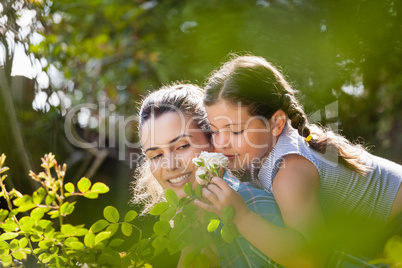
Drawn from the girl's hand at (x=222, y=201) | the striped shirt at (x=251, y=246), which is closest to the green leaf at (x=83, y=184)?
the girl's hand at (x=222, y=201)

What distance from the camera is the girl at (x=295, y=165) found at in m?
1.22

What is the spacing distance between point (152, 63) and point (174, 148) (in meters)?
1.74

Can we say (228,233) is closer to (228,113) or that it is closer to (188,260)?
(188,260)

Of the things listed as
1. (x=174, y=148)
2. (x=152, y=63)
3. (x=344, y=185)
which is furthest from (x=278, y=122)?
(x=152, y=63)

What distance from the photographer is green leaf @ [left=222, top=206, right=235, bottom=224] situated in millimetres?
1080

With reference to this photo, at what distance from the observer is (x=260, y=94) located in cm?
162

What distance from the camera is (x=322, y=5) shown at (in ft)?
6.79

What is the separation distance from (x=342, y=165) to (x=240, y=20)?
1122 millimetres

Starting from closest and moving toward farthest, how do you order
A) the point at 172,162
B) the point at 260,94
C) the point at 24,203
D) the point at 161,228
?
the point at 24,203, the point at 161,228, the point at 172,162, the point at 260,94

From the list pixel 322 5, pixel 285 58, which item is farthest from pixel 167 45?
pixel 322 5

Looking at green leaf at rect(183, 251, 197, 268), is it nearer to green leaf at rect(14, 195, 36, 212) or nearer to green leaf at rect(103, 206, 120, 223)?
green leaf at rect(103, 206, 120, 223)

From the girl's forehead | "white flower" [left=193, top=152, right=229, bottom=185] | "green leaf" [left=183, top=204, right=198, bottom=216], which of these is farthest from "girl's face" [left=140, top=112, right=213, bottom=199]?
"green leaf" [left=183, top=204, right=198, bottom=216]

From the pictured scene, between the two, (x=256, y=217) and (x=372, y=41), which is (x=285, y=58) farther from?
(x=256, y=217)

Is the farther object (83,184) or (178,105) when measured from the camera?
(178,105)
